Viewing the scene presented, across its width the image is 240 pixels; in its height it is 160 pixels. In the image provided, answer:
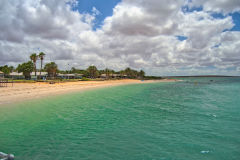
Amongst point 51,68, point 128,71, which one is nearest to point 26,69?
point 51,68

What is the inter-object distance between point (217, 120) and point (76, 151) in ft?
35.1

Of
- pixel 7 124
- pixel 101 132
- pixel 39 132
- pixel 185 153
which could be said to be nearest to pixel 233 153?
pixel 185 153

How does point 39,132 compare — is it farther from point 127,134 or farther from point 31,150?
point 127,134

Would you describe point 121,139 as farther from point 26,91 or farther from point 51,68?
point 51,68

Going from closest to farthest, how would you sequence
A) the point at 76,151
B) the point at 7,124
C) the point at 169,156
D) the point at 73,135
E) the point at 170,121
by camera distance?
the point at 169,156 → the point at 76,151 → the point at 73,135 → the point at 7,124 → the point at 170,121

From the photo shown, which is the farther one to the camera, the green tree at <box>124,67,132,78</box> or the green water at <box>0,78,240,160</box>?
the green tree at <box>124,67,132,78</box>

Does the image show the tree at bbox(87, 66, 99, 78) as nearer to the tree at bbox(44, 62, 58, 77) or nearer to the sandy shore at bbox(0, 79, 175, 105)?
the tree at bbox(44, 62, 58, 77)

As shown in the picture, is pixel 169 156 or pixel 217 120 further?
pixel 217 120

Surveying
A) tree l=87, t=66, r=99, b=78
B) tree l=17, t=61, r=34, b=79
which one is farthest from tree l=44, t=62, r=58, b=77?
tree l=87, t=66, r=99, b=78

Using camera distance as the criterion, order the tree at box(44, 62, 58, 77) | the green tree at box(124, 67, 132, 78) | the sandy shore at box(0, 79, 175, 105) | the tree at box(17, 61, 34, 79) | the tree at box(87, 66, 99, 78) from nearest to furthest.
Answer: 1. the sandy shore at box(0, 79, 175, 105)
2. the tree at box(17, 61, 34, 79)
3. the tree at box(44, 62, 58, 77)
4. the tree at box(87, 66, 99, 78)
5. the green tree at box(124, 67, 132, 78)

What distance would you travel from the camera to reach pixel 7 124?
1003 centimetres

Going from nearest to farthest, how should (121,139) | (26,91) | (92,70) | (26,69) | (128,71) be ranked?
(121,139)
(26,91)
(26,69)
(92,70)
(128,71)

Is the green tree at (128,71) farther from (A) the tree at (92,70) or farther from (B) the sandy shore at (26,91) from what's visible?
(B) the sandy shore at (26,91)

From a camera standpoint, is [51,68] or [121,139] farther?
[51,68]
